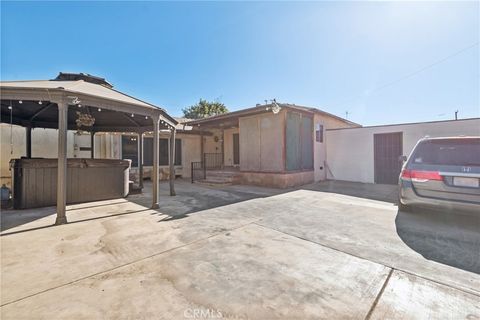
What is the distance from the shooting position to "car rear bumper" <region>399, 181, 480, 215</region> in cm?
327

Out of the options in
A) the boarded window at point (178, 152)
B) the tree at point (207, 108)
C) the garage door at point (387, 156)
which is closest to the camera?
the garage door at point (387, 156)

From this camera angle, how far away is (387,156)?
29.1 ft

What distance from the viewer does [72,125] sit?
25.7ft

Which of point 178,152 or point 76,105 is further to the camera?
point 178,152

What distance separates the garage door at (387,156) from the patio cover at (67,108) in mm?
8631

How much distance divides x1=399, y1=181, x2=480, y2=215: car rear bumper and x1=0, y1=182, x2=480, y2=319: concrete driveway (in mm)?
371

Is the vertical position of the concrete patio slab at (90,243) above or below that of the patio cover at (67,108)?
below

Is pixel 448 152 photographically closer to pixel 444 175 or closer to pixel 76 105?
pixel 444 175

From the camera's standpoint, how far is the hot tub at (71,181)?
4.88 meters

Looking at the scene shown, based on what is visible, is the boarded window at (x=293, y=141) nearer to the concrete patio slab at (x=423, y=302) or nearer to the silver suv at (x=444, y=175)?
the silver suv at (x=444, y=175)

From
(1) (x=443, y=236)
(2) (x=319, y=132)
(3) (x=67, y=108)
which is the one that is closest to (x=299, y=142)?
(2) (x=319, y=132)

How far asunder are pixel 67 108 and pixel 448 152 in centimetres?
701
